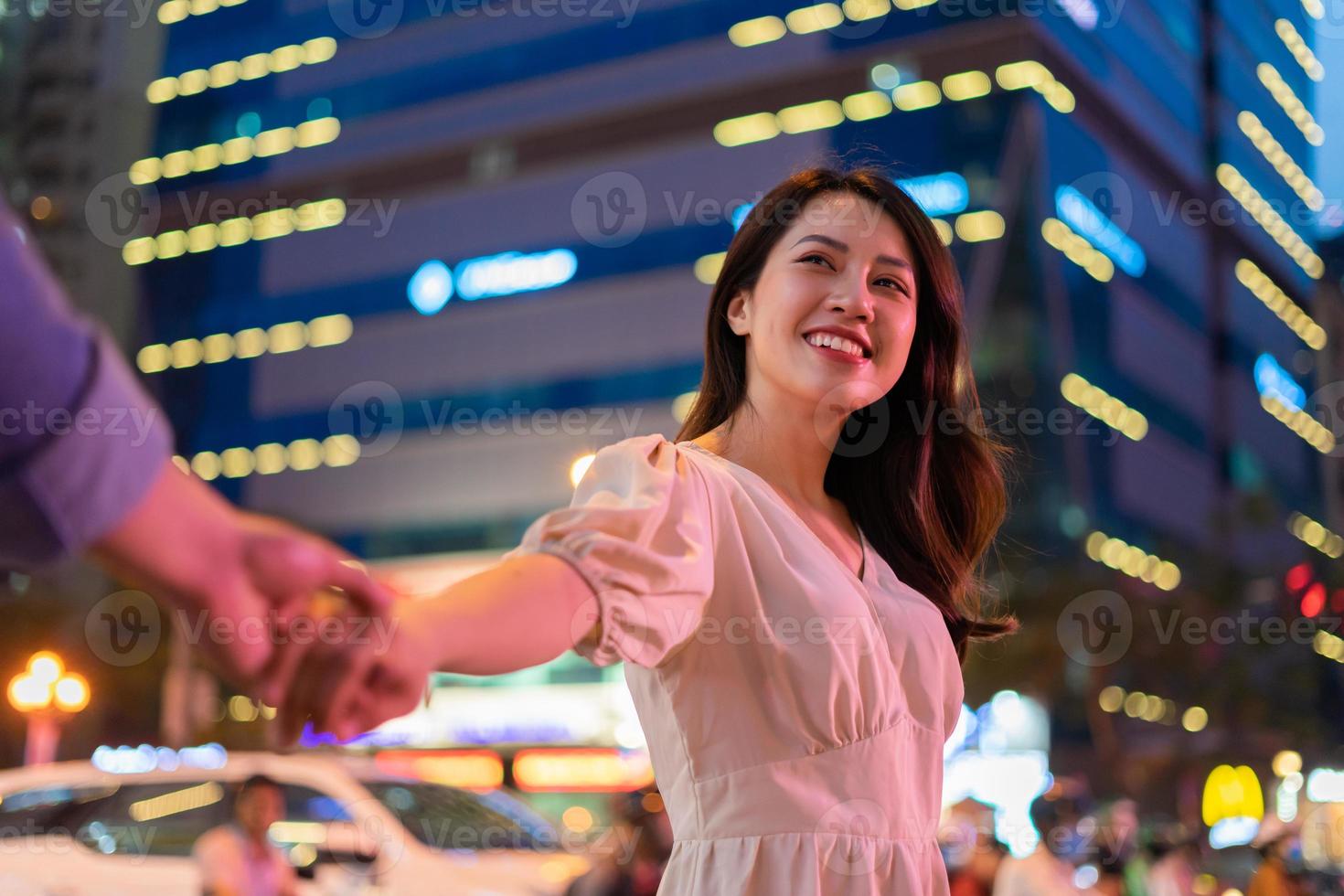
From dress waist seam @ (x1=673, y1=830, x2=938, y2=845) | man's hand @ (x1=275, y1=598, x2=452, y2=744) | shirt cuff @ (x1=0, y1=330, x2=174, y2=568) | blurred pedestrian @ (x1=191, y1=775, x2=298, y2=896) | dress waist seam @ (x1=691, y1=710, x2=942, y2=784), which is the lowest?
blurred pedestrian @ (x1=191, y1=775, x2=298, y2=896)

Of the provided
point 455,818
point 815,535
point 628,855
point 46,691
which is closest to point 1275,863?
point 815,535

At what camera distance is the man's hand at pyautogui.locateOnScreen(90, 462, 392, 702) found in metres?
0.62

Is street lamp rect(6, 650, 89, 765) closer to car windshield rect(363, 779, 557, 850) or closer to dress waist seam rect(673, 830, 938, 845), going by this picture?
car windshield rect(363, 779, 557, 850)

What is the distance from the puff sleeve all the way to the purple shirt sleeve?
0.45 m

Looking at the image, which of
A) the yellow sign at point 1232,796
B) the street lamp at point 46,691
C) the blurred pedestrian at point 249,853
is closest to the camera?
the blurred pedestrian at point 249,853

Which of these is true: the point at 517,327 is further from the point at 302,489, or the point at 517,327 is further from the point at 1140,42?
the point at 1140,42

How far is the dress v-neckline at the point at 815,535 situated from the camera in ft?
5.21

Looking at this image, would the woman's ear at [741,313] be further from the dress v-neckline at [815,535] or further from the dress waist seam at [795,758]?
the dress waist seam at [795,758]

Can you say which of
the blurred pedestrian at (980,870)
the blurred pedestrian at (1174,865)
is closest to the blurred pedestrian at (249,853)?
the blurred pedestrian at (980,870)

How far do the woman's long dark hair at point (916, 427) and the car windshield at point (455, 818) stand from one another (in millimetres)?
5456

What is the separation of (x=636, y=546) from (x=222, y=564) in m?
0.51

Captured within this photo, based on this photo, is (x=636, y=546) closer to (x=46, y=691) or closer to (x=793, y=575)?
(x=793, y=575)

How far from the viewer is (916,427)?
1.98 meters

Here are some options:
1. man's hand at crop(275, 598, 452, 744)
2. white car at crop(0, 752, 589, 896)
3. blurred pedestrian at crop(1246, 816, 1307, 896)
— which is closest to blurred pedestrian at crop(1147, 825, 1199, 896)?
blurred pedestrian at crop(1246, 816, 1307, 896)
